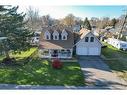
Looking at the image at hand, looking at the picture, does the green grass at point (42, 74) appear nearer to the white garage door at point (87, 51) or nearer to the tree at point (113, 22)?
the white garage door at point (87, 51)

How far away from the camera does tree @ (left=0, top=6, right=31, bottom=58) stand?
19.6 metres

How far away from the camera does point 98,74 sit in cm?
1684

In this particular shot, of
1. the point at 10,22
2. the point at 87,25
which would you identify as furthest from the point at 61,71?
the point at 87,25

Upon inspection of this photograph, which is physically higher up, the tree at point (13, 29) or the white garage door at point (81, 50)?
the tree at point (13, 29)

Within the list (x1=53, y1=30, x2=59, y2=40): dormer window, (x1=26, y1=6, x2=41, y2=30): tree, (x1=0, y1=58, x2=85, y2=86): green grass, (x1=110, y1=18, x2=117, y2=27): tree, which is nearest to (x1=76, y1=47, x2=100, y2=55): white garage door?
(x1=53, y1=30, x2=59, y2=40): dormer window

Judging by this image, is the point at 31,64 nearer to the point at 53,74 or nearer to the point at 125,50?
the point at 53,74

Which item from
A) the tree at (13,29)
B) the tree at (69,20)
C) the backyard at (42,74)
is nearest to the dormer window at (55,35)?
the tree at (13,29)

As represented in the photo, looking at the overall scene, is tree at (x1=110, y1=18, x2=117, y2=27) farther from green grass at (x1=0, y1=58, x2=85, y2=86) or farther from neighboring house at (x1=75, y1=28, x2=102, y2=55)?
green grass at (x1=0, y1=58, x2=85, y2=86)

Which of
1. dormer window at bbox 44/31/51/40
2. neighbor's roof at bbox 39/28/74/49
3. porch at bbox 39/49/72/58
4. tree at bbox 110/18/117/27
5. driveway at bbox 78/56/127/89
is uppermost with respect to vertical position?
tree at bbox 110/18/117/27

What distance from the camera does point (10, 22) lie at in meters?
19.8

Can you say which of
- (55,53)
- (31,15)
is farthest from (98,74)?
(31,15)

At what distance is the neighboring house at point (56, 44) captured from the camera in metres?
22.1

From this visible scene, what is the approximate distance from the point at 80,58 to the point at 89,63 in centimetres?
226

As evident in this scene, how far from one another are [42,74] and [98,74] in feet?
15.8
